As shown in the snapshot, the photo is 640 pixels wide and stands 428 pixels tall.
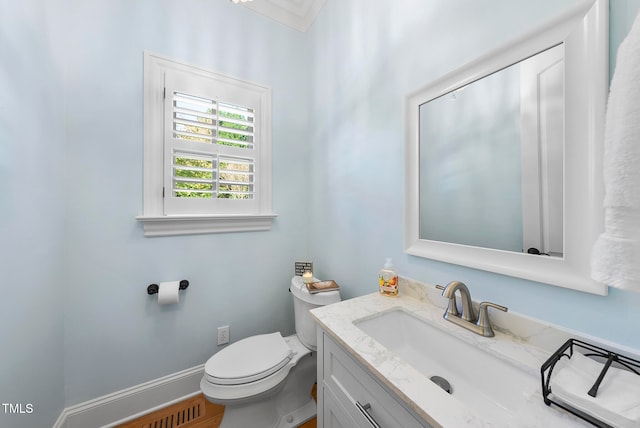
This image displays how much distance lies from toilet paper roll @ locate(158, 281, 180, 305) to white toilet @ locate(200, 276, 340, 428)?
42cm

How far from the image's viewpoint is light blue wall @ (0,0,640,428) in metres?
0.83

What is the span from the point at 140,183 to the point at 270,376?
130 centimetres

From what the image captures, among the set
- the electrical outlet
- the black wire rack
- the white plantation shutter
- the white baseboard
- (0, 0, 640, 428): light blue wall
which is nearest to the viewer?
the black wire rack

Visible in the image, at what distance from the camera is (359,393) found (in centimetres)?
71

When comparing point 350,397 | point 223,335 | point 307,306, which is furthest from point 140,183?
point 350,397

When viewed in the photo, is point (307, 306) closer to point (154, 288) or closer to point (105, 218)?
point (154, 288)

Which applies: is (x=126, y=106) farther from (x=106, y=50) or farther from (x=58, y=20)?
(x=58, y=20)

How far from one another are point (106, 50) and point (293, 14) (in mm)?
1309

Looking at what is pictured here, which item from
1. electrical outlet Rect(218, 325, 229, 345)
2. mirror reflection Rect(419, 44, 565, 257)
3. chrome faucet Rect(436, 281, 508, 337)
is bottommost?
electrical outlet Rect(218, 325, 229, 345)

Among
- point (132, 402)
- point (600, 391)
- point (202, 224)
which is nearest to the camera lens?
point (600, 391)

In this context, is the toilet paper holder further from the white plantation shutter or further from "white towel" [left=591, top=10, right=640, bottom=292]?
"white towel" [left=591, top=10, right=640, bottom=292]

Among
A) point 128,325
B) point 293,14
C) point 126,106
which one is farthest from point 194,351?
point 293,14

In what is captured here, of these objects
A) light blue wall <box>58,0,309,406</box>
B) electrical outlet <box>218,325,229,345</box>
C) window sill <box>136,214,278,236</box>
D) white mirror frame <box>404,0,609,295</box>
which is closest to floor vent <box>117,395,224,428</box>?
light blue wall <box>58,0,309,406</box>

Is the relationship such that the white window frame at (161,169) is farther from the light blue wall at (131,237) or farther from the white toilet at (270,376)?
the white toilet at (270,376)
